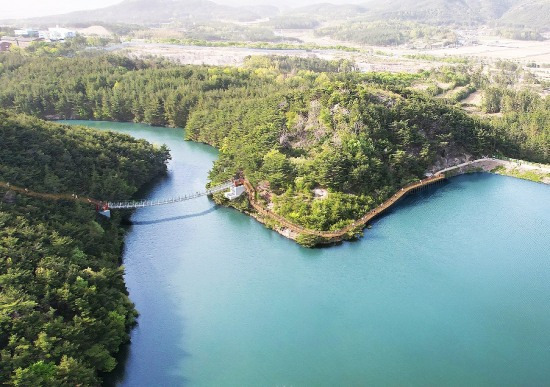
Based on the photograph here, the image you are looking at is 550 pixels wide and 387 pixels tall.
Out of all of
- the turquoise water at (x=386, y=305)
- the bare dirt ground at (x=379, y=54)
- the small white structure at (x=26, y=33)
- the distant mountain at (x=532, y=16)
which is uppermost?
the distant mountain at (x=532, y=16)

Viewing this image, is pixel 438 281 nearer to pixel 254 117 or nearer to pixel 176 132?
pixel 254 117

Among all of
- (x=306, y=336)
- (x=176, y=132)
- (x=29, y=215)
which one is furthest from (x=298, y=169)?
(x=176, y=132)

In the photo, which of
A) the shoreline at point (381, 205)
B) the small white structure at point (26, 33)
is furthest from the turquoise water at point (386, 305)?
the small white structure at point (26, 33)

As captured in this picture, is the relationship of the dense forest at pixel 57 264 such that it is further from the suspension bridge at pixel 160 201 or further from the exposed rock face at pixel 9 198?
the suspension bridge at pixel 160 201

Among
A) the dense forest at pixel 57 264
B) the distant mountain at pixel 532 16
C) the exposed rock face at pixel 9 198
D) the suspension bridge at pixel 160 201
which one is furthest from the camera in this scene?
the distant mountain at pixel 532 16

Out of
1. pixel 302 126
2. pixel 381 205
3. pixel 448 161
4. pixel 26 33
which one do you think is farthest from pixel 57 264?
pixel 26 33

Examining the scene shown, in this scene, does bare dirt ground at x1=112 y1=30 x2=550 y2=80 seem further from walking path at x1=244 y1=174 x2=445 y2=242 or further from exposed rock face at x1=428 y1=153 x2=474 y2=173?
walking path at x1=244 y1=174 x2=445 y2=242

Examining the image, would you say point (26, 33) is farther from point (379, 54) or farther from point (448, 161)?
point (448, 161)
